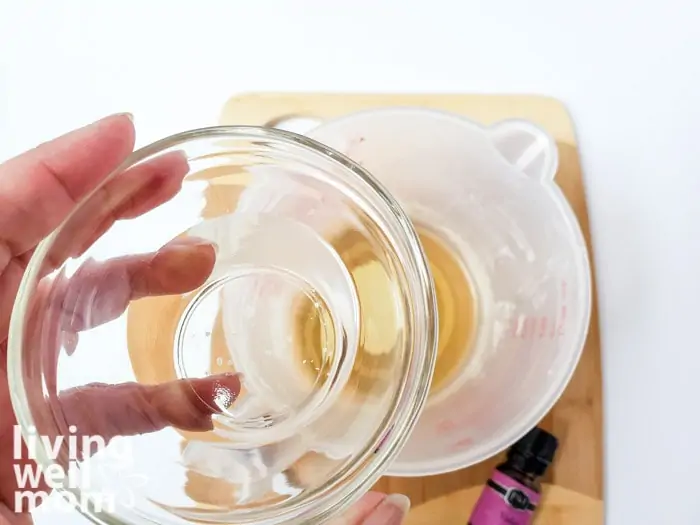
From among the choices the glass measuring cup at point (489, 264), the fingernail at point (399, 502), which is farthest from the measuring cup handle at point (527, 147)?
the fingernail at point (399, 502)

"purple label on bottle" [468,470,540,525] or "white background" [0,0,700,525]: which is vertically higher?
"white background" [0,0,700,525]

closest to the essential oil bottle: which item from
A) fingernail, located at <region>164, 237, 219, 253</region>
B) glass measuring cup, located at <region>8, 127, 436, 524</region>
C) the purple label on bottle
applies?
the purple label on bottle

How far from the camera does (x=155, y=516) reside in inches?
18.1

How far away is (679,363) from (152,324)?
0.40 meters

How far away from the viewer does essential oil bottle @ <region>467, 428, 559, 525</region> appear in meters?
0.55

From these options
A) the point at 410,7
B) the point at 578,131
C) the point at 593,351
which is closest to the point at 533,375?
the point at 593,351

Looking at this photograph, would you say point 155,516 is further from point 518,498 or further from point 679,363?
point 679,363

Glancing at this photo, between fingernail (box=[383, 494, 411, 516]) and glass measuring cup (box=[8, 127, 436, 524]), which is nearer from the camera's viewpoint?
glass measuring cup (box=[8, 127, 436, 524])

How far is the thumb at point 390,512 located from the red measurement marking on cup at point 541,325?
0.48 feet

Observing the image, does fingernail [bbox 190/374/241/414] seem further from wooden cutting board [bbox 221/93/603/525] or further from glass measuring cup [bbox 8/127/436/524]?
wooden cutting board [bbox 221/93/603/525]

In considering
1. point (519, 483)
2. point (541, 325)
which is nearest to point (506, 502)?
point (519, 483)

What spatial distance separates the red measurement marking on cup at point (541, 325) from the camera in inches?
22.1

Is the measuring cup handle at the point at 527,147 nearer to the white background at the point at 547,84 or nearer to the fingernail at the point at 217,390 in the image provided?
the white background at the point at 547,84

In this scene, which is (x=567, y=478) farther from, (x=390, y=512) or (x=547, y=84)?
(x=547, y=84)
